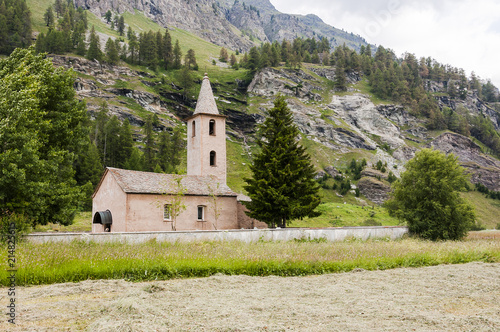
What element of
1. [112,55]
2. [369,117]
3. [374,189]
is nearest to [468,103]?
[369,117]

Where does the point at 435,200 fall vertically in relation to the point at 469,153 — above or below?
below

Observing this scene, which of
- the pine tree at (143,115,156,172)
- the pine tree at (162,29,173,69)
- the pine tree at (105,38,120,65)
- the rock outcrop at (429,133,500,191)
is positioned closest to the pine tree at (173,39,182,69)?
the pine tree at (162,29,173,69)

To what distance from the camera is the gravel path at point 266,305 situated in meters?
6.86

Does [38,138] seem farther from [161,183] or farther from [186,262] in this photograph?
[186,262]

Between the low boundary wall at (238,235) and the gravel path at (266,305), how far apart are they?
8641 millimetres

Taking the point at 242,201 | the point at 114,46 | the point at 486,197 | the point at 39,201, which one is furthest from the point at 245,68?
the point at 39,201

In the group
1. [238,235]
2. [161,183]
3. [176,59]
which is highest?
[176,59]

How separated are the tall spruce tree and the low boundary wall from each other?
3.66 meters

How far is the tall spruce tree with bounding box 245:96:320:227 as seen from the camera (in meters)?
29.0

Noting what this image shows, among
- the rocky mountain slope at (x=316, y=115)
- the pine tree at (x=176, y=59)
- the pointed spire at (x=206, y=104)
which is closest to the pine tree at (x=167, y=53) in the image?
the pine tree at (x=176, y=59)

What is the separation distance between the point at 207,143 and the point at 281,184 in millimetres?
10601

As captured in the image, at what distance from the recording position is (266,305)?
8484mm

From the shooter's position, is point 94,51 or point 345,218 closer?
point 345,218

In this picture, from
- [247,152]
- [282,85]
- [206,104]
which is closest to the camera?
[206,104]
